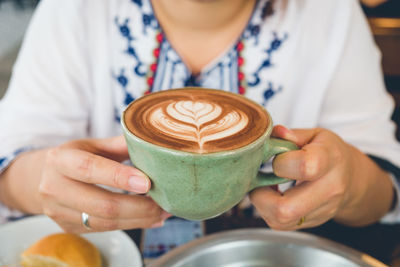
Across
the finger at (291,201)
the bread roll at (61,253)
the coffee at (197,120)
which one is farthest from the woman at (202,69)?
the coffee at (197,120)

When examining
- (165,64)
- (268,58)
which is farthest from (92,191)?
(268,58)

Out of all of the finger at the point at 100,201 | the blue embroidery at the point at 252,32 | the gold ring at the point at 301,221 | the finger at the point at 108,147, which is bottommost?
the gold ring at the point at 301,221

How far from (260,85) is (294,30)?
0.61 ft

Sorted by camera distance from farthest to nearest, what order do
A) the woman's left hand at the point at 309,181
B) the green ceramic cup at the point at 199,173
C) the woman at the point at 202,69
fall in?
the woman at the point at 202,69, the woman's left hand at the point at 309,181, the green ceramic cup at the point at 199,173

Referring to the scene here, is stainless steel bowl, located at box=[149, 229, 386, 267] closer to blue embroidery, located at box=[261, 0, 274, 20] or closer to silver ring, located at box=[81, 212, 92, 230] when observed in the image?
silver ring, located at box=[81, 212, 92, 230]

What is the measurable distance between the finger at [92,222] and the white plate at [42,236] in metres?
0.08

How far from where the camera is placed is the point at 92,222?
0.57 meters

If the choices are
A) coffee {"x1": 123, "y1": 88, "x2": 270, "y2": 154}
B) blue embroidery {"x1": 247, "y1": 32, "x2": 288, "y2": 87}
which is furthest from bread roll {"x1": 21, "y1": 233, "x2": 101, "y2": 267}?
blue embroidery {"x1": 247, "y1": 32, "x2": 288, "y2": 87}

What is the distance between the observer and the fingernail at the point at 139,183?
44 cm

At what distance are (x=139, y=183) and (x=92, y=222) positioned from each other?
0.18 meters

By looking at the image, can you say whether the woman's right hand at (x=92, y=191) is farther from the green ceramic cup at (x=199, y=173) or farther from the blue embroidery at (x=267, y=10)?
the blue embroidery at (x=267, y=10)

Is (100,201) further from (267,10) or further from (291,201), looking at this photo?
(267,10)

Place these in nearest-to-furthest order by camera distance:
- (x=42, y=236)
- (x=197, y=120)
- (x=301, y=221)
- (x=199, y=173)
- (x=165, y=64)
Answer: (x=199, y=173)
(x=197, y=120)
(x=301, y=221)
(x=42, y=236)
(x=165, y=64)

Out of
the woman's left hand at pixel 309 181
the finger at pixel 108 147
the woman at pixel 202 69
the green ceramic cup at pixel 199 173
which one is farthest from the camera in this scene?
the woman at pixel 202 69
